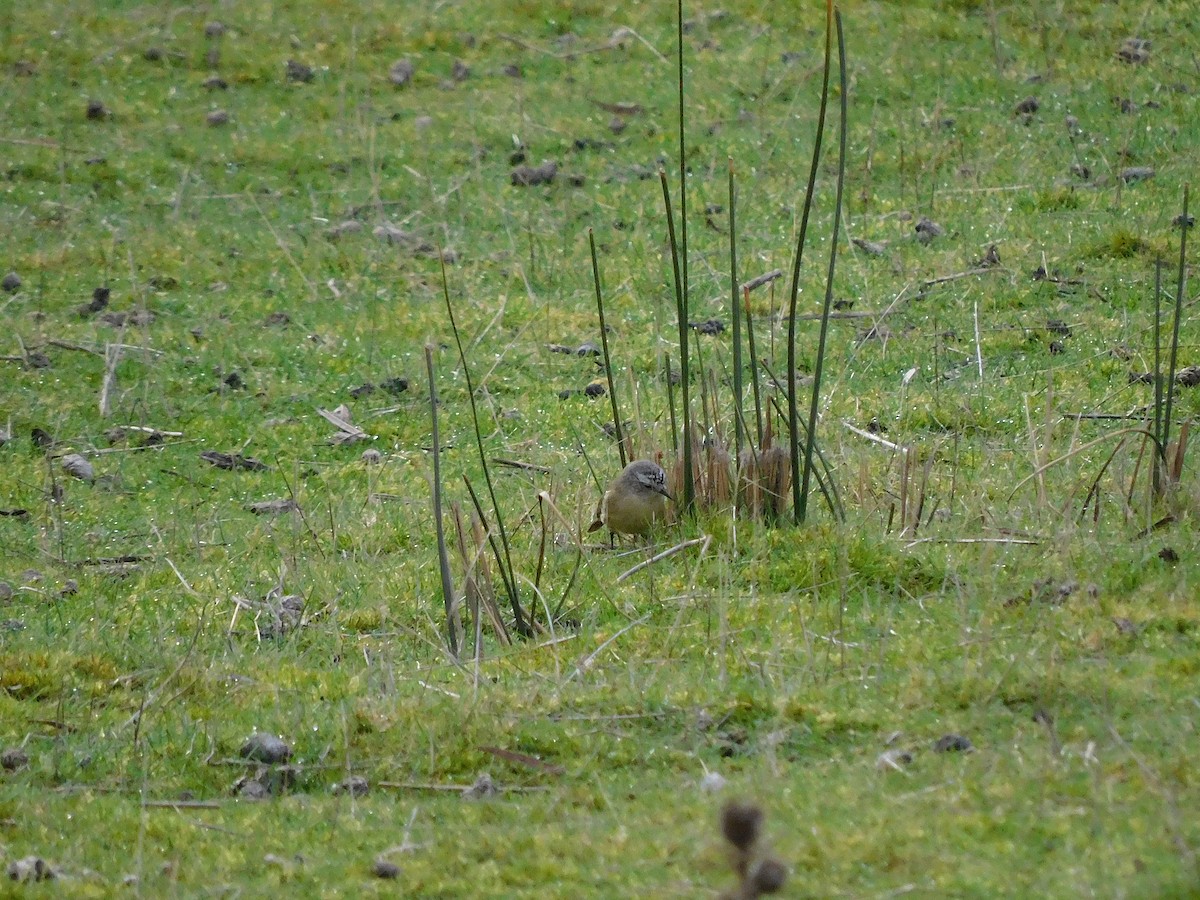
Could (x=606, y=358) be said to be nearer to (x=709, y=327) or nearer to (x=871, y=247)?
(x=709, y=327)

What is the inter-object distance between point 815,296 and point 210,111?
639 cm

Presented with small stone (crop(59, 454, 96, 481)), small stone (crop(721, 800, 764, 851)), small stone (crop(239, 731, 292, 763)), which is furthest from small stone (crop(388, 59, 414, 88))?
small stone (crop(721, 800, 764, 851))

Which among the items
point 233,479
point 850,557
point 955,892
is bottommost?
point 233,479

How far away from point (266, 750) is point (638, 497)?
79.7 inches

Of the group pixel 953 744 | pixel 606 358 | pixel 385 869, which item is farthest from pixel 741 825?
pixel 606 358

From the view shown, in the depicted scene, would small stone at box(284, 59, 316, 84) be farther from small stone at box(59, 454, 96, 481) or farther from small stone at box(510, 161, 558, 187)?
small stone at box(59, 454, 96, 481)

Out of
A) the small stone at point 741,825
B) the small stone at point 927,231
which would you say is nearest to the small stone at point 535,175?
the small stone at point 927,231

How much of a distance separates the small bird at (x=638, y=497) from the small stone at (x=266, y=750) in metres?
1.92

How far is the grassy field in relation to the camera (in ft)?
14.2

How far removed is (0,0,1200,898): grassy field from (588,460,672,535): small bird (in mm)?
166

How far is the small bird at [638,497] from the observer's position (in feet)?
21.3

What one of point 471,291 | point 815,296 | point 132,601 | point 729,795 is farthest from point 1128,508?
point 471,291

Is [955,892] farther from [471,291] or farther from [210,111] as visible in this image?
[210,111]

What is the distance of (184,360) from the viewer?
10445mm
